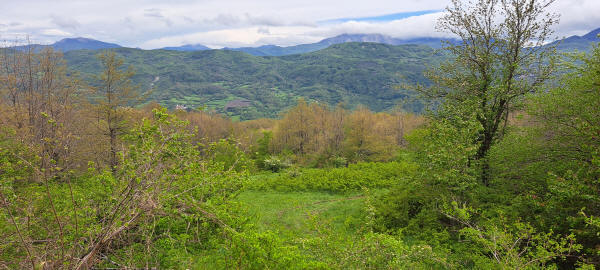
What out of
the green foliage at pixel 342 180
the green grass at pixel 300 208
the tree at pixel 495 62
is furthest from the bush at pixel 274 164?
the tree at pixel 495 62

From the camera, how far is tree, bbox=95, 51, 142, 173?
21.3 meters

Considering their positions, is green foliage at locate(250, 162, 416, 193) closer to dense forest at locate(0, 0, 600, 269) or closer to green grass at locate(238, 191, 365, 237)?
dense forest at locate(0, 0, 600, 269)

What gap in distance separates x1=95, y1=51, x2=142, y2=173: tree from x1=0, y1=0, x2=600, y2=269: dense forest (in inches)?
4.5

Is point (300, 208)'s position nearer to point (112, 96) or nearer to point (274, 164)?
point (112, 96)

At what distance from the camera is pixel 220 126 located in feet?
161

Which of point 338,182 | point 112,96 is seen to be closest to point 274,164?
point 338,182

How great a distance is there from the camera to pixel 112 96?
854 inches

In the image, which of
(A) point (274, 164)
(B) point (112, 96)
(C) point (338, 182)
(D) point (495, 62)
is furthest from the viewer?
(A) point (274, 164)

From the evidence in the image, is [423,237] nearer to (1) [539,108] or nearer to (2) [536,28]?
(1) [539,108]

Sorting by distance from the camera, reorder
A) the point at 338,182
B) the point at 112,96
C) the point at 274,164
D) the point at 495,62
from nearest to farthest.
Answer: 1. the point at 495,62
2. the point at 112,96
3. the point at 338,182
4. the point at 274,164

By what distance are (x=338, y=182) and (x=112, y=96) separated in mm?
19073

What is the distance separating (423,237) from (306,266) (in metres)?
8.29

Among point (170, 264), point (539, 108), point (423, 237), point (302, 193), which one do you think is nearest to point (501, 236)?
point (423, 237)

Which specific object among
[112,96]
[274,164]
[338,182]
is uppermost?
[112,96]
